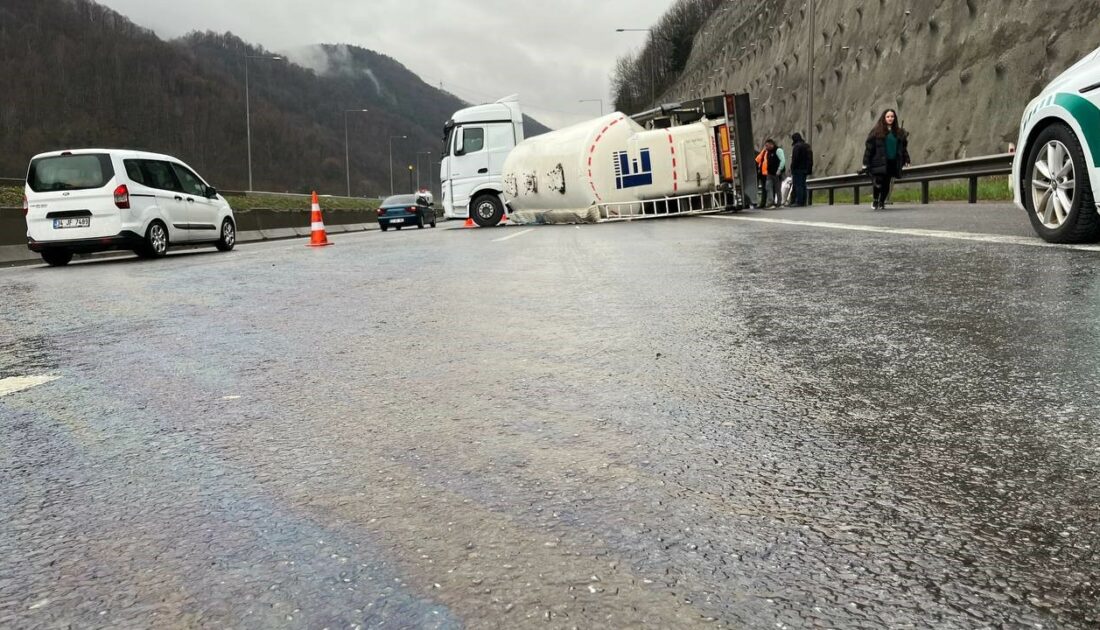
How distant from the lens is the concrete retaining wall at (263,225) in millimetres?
16031

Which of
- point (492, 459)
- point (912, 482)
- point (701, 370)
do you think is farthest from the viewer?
point (701, 370)

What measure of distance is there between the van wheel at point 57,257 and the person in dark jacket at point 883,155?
1304 cm

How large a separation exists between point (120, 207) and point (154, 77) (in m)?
120

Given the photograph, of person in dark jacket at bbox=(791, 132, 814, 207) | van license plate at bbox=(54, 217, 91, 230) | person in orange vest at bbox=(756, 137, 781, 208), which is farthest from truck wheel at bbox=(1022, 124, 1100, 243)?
person in orange vest at bbox=(756, 137, 781, 208)

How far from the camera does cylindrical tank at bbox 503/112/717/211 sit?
843 inches

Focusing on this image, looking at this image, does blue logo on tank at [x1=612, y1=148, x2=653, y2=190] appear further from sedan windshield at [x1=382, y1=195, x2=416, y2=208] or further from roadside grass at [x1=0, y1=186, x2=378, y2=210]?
roadside grass at [x1=0, y1=186, x2=378, y2=210]

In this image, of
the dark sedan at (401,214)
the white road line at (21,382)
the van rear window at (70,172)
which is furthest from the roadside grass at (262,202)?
the white road line at (21,382)

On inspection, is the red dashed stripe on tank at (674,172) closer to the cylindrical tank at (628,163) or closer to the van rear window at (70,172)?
the cylindrical tank at (628,163)

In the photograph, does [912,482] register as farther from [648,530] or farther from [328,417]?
[328,417]

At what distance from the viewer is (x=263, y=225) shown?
26.5 metres

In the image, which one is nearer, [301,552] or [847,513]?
[301,552]

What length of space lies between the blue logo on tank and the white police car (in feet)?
46.1

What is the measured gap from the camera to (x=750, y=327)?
4.69 meters

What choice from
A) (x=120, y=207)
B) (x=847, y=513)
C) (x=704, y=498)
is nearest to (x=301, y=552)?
(x=704, y=498)
